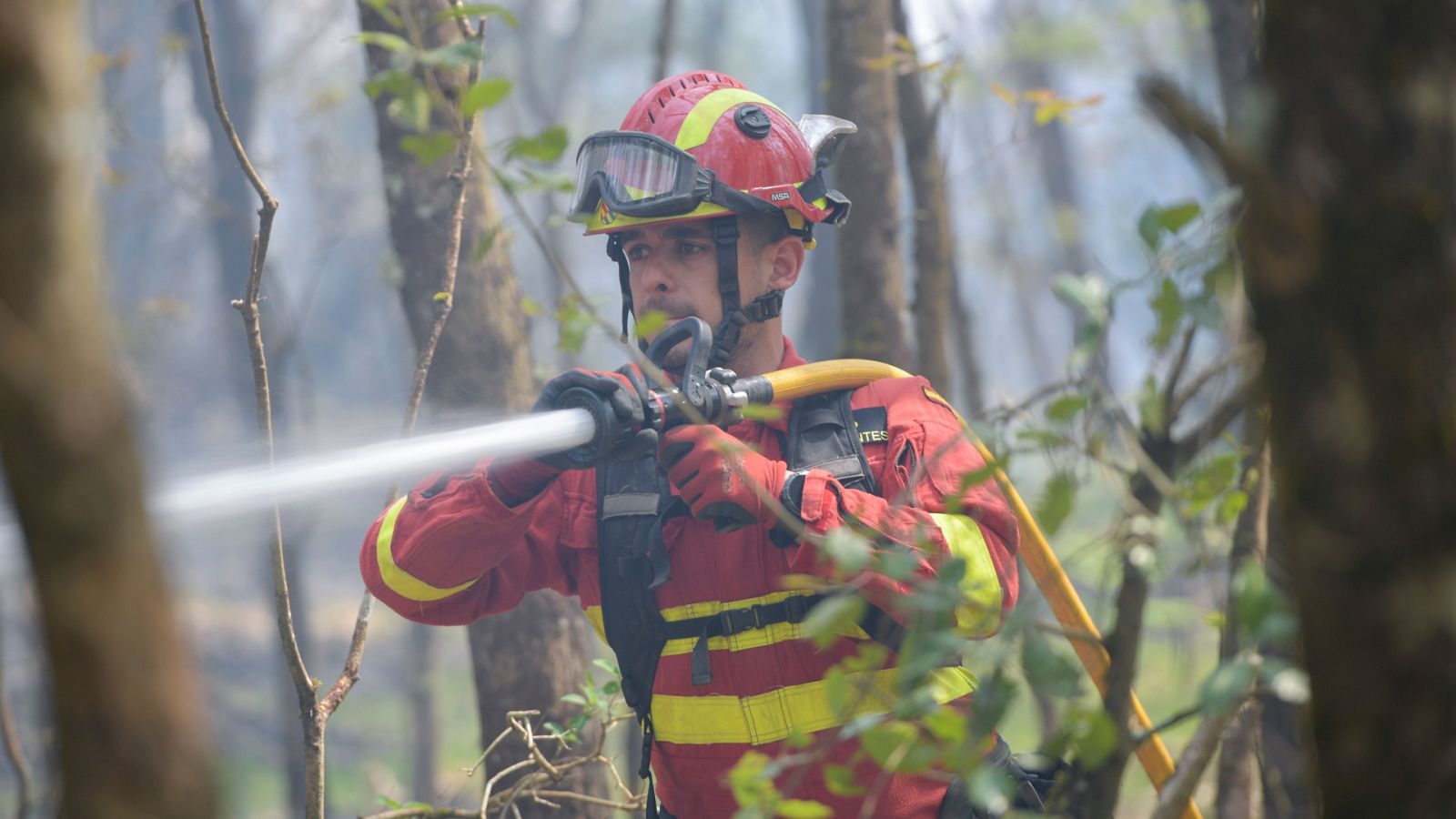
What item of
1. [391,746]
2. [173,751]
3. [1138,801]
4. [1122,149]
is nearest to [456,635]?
[391,746]

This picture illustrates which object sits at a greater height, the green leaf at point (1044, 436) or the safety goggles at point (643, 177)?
the safety goggles at point (643, 177)

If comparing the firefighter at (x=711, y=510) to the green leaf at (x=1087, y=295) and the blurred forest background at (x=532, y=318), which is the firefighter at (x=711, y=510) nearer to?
the blurred forest background at (x=532, y=318)

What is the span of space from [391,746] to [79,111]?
22.3m

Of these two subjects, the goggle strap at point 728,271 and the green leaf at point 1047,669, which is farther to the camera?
the goggle strap at point 728,271

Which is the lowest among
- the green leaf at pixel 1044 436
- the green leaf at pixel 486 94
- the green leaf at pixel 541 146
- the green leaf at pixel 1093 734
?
the green leaf at pixel 1093 734

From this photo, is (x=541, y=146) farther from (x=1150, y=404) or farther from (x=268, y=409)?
(x=268, y=409)

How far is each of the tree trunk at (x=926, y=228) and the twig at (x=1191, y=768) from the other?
371 centimetres

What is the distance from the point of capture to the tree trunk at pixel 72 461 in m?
0.85

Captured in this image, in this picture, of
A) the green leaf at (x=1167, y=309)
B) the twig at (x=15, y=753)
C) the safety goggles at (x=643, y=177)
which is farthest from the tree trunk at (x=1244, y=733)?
the twig at (x=15, y=753)

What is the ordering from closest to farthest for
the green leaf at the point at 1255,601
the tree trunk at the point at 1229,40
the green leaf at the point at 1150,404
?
the green leaf at the point at 1255,601 → the green leaf at the point at 1150,404 → the tree trunk at the point at 1229,40

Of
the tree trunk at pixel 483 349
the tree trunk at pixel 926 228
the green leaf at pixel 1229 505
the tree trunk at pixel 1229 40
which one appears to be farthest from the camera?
the tree trunk at pixel 926 228

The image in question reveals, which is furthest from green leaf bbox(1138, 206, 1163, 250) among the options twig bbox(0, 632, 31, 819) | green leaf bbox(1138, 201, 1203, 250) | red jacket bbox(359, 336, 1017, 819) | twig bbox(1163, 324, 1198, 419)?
twig bbox(0, 632, 31, 819)

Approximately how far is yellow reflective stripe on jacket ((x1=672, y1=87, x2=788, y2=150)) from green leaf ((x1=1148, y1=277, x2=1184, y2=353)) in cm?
199

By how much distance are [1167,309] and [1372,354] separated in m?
0.48
